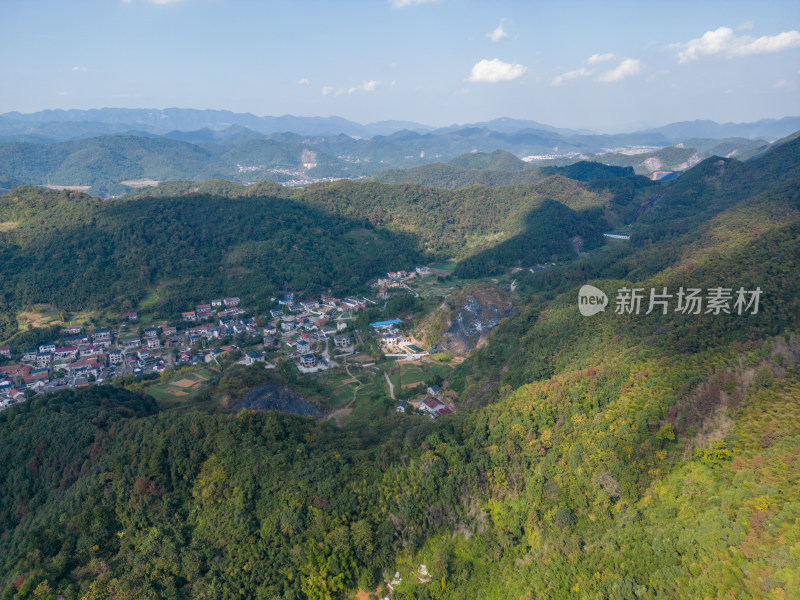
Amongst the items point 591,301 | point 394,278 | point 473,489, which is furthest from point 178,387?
point 394,278

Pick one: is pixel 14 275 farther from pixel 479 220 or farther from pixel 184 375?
pixel 479 220

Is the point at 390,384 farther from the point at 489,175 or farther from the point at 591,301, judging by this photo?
the point at 489,175

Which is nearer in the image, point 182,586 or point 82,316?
point 182,586

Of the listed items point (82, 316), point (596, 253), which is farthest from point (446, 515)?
point (596, 253)

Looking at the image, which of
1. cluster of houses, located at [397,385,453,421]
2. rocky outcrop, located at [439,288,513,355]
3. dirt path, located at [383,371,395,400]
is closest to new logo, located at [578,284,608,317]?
rocky outcrop, located at [439,288,513,355]

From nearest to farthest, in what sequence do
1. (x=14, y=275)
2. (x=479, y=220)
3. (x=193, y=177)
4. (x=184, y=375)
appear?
(x=184, y=375), (x=14, y=275), (x=479, y=220), (x=193, y=177)

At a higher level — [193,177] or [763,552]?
[193,177]

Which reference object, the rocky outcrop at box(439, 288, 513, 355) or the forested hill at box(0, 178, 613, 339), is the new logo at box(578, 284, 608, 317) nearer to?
the rocky outcrop at box(439, 288, 513, 355)

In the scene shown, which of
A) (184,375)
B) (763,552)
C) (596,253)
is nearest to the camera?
(763,552)
